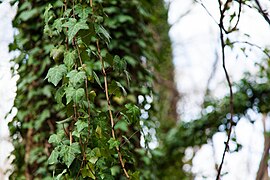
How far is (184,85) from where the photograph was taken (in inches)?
370

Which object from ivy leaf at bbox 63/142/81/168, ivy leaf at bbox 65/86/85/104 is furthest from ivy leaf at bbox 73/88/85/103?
ivy leaf at bbox 63/142/81/168

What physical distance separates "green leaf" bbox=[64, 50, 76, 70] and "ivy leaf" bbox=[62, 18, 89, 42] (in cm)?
7

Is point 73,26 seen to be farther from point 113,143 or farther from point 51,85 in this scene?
point 51,85

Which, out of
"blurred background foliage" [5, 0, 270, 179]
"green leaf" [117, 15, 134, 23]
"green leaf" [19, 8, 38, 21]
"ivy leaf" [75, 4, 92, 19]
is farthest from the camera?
"green leaf" [117, 15, 134, 23]

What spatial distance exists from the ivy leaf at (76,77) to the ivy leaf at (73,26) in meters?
0.10

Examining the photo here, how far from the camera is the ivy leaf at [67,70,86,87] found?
3.84 feet

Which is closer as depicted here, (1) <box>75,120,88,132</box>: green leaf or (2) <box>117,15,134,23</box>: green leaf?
(1) <box>75,120,88,132</box>: green leaf

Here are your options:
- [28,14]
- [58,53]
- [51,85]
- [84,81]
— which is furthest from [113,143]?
[28,14]

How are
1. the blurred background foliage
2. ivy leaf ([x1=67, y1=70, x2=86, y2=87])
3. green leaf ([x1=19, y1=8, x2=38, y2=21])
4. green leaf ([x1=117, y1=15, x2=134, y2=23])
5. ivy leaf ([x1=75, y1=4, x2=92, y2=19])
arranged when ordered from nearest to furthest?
ivy leaf ([x1=67, y1=70, x2=86, y2=87]) < ivy leaf ([x1=75, y1=4, x2=92, y2=19]) < the blurred background foliage < green leaf ([x1=19, y1=8, x2=38, y2=21]) < green leaf ([x1=117, y1=15, x2=134, y2=23])

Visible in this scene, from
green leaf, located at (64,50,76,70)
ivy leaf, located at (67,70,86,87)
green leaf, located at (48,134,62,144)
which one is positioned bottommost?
green leaf, located at (48,134,62,144)

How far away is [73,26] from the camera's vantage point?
122cm

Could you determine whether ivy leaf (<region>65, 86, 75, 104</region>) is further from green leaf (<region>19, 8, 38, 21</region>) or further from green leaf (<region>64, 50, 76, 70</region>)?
green leaf (<region>19, 8, 38, 21</region>)

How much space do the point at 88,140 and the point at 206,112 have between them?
353 centimetres

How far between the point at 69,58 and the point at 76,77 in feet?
0.33
